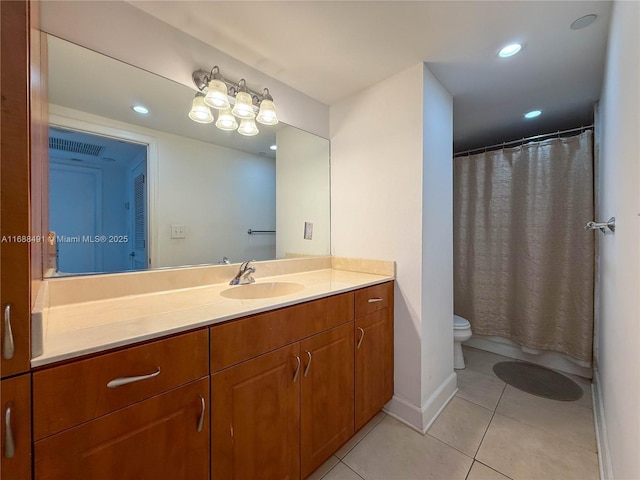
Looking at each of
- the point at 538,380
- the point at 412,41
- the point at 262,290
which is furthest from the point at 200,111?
the point at 538,380

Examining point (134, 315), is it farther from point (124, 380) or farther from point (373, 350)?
point (373, 350)

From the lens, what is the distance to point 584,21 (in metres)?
1.16

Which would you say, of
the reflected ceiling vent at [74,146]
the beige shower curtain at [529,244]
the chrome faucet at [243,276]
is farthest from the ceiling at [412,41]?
the chrome faucet at [243,276]

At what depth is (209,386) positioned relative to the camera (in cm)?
79

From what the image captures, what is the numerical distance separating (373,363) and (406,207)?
0.92m

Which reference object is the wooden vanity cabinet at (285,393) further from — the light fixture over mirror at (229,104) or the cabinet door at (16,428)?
the light fixture over mirror at (229,104)

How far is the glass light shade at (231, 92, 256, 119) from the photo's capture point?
4.62 ft

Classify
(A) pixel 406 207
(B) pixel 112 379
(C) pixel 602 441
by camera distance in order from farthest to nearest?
(A) pixel 406 207, (C) pixel 602 441, (B) pixel 112 379

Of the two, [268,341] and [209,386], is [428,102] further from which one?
[209,386]

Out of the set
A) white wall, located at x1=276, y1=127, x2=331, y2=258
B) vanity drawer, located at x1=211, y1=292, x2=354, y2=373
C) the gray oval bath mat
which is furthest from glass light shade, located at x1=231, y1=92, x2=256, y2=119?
the gray oval bath mat

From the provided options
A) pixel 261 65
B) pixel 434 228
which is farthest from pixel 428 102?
pixel 261 65

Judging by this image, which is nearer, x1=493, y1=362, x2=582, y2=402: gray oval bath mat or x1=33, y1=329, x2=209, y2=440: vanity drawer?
x1=33, y1=329, x2=209, y2=440: vanity drawer

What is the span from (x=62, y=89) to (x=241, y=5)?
809 millimetres

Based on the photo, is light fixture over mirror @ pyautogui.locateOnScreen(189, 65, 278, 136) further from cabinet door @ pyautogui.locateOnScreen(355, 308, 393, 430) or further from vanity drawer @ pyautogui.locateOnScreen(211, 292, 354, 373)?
cabinet door @ pyautogui.locateOnScreen(355, 308, 393, 430)
